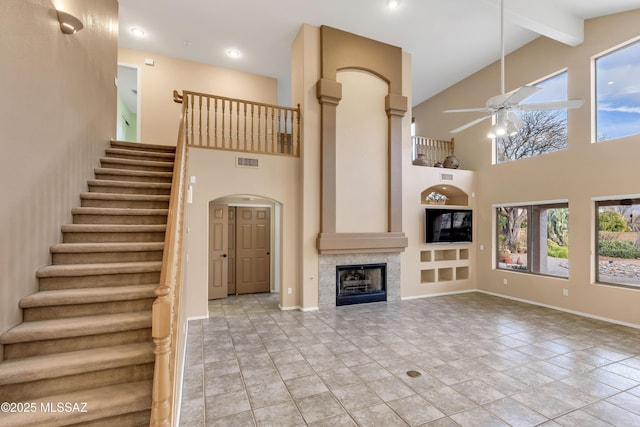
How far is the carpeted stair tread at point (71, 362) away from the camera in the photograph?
1.97 m

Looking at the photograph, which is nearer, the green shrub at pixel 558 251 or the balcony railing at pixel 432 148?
the green shrub at pixel 558 251

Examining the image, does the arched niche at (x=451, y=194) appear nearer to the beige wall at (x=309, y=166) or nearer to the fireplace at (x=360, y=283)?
the fireplace at (x=360, y=283)

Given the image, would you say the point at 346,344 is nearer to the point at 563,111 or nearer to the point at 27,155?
the point at 27,155

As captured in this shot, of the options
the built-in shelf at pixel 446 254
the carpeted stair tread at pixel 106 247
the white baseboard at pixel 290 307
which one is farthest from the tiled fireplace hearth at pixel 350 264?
the carpeted stair tread at pixel 106 247

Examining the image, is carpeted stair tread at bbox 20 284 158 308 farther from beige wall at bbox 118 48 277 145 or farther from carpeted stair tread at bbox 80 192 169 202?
beige wall at bbox 118 48 277 145

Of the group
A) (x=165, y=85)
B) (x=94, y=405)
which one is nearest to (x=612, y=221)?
(x=94, y=405)

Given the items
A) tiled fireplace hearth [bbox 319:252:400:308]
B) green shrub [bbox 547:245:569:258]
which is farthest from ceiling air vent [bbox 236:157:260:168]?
green shrub [bbox 547:245:569:258]

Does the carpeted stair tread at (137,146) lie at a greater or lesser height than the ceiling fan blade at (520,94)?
lesser

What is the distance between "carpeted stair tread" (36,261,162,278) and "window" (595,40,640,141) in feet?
24.5

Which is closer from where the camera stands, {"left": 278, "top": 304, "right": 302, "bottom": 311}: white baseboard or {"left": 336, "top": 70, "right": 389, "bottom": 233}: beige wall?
{"left": 278, "top": 304, "right": 302, "bottom": 311}: white baseboard

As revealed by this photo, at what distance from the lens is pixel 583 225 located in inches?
215

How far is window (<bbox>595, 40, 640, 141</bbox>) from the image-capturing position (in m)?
4.94

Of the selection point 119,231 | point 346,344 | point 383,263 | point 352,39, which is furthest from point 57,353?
point 352,39

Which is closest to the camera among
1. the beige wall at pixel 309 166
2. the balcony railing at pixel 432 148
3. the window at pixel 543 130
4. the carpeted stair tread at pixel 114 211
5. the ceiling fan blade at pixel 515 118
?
the carpeted stair tread at pixel 114 211
